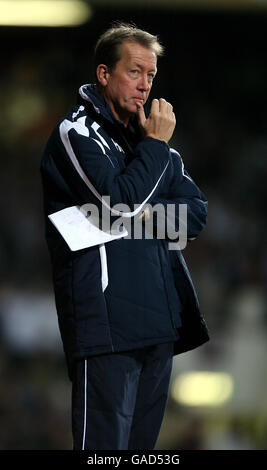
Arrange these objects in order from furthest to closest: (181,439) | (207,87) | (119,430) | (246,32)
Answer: (207,87) < (246,32) < (181,439) < (119,430)

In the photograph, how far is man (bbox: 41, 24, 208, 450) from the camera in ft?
5.67

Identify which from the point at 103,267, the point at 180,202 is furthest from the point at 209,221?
the point at 103,267

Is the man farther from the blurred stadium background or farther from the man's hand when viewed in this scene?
the blurred stadium background

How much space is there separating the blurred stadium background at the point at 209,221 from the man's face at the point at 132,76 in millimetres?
2851

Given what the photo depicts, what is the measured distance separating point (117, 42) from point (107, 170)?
0.82 ft

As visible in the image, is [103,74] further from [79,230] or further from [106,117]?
[79,230]

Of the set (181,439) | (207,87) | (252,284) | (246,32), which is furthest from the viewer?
(207,87)

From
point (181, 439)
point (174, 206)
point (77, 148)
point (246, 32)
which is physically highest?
point (246, 32)

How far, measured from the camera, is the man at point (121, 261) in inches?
68.0

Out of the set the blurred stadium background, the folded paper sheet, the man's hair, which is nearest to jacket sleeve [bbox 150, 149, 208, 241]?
the folded paper sheet

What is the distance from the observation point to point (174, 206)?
1821 millimetres

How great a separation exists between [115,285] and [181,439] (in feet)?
10.9

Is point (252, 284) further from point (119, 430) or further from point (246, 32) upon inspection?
point (119, 430)

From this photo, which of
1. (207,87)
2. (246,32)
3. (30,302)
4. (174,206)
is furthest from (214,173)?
(174,206)
